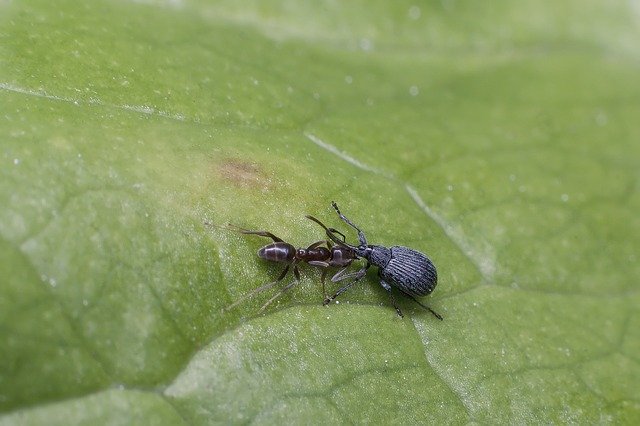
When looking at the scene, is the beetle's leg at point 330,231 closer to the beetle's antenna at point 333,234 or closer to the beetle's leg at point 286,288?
the beetle's antenna at point 333,234

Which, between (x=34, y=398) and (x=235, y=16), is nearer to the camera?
(x=34, y=398)

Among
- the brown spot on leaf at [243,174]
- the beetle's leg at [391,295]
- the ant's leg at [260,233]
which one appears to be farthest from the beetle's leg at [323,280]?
the brown spot on leaf at [243,174]

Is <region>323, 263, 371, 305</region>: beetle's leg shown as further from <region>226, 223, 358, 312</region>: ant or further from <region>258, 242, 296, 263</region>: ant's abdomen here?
<region>258, 242, 296, 263</region>: ant's abdomen

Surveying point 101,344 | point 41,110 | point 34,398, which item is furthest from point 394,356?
point 41,110

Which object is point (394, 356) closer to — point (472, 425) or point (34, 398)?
point (472, 425)

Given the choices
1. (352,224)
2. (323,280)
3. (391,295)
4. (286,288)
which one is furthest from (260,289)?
(391,295)
